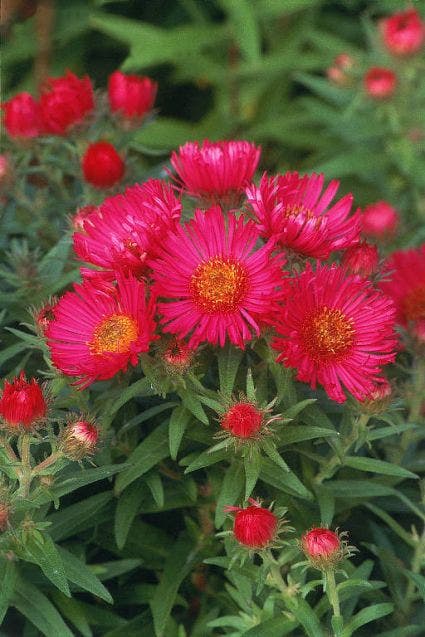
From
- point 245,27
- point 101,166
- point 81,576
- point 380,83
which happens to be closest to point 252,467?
point 81,576

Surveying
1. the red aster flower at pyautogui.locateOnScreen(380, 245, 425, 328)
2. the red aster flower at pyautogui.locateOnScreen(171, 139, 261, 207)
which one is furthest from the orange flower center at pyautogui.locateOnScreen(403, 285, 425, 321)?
the red aster flower at pyautogui.locateOnScreen(171, 139, 261, 207)

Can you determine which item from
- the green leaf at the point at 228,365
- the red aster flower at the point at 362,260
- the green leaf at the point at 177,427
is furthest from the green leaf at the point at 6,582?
the red aster flower at the point at 362,260

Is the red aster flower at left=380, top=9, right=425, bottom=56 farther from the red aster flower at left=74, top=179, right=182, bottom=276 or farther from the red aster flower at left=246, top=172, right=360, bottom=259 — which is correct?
the red aster flower at left=74, top=179, right=182, bottom=276

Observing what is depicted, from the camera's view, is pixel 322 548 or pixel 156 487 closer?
pixel 322 548

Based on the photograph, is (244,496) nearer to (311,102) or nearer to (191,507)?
(191,507)

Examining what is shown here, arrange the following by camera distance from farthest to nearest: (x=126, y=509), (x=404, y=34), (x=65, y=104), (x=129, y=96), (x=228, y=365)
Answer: (x=404, y=34) → (x=129, y=96) → (x=65, y=104) → (x=126, y=509) → (x=228, y=365)

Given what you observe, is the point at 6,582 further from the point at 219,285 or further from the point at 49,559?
the point at 219,285
